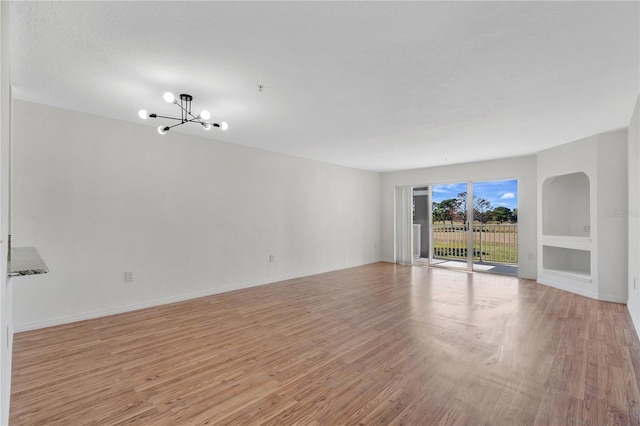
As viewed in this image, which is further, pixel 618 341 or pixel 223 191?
pixel 223 191

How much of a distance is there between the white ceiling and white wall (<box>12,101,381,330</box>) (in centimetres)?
49

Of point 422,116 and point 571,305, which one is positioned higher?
point 422,116

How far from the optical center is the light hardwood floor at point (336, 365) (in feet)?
6.36

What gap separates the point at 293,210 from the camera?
19.8 ft

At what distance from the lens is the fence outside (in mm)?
6793

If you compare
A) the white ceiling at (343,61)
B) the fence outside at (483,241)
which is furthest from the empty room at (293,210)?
the fence outside at (483,241)

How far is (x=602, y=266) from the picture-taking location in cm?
440

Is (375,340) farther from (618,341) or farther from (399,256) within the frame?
(399,256)

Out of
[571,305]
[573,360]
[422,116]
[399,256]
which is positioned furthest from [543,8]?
[399,256]

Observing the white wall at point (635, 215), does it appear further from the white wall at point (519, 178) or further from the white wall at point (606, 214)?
the white wall at point (519, 178)

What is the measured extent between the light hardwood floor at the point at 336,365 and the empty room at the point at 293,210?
0.02m

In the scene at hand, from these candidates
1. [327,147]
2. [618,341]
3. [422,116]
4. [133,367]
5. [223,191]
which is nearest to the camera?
[133,367]

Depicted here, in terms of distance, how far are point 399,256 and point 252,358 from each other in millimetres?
5981

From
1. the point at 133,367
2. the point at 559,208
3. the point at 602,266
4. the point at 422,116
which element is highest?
the point at 422,116
